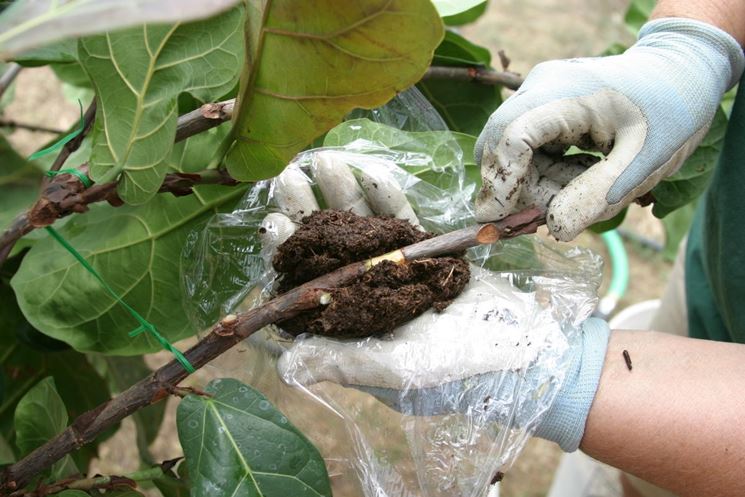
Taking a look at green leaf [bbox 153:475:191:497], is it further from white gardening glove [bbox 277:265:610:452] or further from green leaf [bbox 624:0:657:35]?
green leaf [bbox 624:0:657:35]

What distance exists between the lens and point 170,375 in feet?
2.40

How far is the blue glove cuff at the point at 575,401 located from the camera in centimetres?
82

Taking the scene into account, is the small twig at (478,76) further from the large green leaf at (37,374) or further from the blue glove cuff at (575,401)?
the large green leaf at (37,374)

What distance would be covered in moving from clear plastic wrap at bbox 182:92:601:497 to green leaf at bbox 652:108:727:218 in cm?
28

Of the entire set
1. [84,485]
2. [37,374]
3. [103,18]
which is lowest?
[37,374]

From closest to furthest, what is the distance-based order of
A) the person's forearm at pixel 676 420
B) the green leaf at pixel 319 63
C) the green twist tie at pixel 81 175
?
the green leaf at pixel 319 63, the green twist tie at pixel 81 175, the person's forearm at pixel 676 420

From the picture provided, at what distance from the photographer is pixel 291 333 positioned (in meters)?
0.81

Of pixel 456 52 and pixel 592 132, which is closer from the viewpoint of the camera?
pixel 592 132

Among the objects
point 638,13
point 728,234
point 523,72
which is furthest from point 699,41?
point 523,72

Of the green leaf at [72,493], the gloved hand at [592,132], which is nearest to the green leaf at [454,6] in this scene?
the gloved hand at [592,132]

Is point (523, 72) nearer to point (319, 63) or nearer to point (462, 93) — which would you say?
point (462, 93)

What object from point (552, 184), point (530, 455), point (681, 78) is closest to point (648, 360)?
point (552, 184)

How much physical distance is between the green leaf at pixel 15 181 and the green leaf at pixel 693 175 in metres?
0.92

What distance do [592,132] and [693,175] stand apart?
0.30 meters
